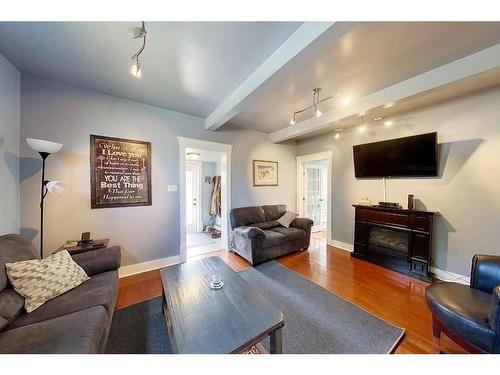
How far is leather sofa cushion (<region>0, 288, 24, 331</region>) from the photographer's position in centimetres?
110

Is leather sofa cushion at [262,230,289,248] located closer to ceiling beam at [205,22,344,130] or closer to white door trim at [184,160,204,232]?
ceiling beam at [205,22,344,130]

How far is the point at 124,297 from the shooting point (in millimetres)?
2080

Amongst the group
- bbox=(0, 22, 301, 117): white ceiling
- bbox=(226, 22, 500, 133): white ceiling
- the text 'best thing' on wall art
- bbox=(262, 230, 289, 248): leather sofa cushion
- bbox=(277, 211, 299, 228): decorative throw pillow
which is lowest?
bbox=(262, 230, 289, 248): leather sofa cushion

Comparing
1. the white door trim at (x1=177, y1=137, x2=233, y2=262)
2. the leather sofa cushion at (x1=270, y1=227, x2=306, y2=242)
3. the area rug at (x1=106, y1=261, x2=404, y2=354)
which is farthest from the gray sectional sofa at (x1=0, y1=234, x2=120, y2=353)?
the leather sofa cushion at (x1=270, y1=227, x2=306, y2=242)

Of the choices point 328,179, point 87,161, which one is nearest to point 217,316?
point 87,161

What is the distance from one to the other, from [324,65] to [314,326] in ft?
8.35

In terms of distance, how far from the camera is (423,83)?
194 cm

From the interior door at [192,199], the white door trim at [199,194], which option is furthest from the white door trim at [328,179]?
the interior door at [192,199]

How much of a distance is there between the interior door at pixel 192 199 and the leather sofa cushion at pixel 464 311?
4.86m

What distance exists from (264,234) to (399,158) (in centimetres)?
246

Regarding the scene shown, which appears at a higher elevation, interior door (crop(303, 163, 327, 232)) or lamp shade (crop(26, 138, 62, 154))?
lamp shade (crop(26, 138, 62, 154))

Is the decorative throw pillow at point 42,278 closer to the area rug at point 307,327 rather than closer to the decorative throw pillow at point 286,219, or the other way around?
the area rug at point 307,327

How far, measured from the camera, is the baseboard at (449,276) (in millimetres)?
2324
